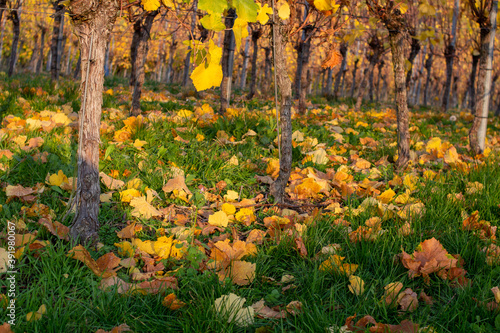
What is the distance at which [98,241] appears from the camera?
1946 millimetres

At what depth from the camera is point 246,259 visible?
6.01 ft

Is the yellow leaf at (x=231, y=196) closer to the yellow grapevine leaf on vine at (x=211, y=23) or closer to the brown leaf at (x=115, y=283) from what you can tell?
the brown leaf at (x=115, y=283)

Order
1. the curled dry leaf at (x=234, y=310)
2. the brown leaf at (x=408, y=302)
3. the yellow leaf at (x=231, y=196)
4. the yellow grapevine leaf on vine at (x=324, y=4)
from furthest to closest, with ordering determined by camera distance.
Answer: the yellow leaf at (x=231, y=196) → the yellow grapevine leaf on vine at (x=324, y=4) → the brown leaf at (x=408, y=302) → the curled dry leaf at (x=234, y=310)

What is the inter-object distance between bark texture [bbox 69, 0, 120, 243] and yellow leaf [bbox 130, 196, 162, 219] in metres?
0.25

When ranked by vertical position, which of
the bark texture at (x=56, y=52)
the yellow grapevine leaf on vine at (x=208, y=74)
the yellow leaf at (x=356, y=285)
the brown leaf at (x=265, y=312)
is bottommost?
the brown leaf at (x=265, y=312)

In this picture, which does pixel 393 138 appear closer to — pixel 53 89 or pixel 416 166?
pixel 416 166

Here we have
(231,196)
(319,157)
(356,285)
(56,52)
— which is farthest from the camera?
(56,52)

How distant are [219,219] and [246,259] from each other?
0.40m

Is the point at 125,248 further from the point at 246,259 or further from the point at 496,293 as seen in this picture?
the point at 496,293

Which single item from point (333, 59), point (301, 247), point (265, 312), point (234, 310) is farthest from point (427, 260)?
point (333, 59)

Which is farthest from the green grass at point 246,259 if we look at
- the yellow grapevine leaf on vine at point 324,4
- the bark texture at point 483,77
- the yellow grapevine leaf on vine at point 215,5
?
the bark texture at point 483,77

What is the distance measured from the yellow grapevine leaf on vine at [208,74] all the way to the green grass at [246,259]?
80 centimetres

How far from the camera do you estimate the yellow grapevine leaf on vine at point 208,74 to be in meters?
1.44

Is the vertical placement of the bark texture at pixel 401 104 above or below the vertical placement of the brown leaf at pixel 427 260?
above
